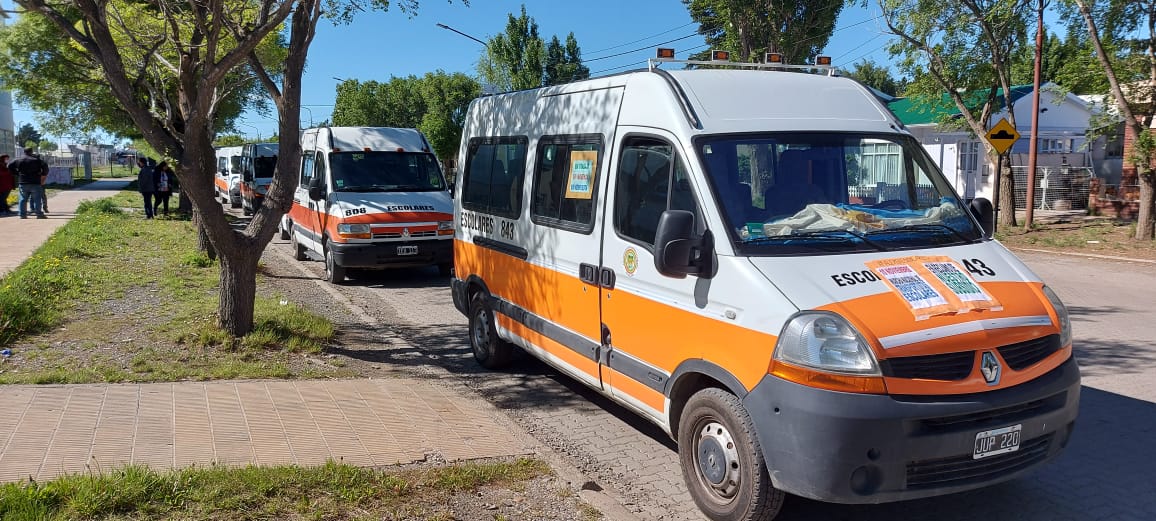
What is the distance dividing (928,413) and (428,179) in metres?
11.3

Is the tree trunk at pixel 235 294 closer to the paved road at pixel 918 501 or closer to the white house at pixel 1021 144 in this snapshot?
the paved road at pixel 918 501

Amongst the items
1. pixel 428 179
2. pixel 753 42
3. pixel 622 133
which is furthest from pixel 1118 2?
pixel 622 133

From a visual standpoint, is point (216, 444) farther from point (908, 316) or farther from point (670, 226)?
point (908, 316)

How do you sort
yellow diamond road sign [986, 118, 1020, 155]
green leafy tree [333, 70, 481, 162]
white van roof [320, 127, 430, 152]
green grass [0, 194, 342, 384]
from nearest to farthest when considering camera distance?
green grass [0, 194, 342, 384] → white van roof [320, 127, 430, 152] → yellow diamond road sign [986, 118, 1020, 155] → green leafy tree [333, 70, 481, 162]

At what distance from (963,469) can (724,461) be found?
1.15 metres

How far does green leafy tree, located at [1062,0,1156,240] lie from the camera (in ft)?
55.8

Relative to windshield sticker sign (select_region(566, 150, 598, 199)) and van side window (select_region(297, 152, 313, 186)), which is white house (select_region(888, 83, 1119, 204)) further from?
windshield sticker sign (select_region(566, 150, 598, 199))

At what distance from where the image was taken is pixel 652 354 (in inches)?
201

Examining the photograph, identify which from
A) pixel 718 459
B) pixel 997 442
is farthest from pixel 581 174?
pixel 997 442

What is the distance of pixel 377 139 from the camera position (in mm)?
14125

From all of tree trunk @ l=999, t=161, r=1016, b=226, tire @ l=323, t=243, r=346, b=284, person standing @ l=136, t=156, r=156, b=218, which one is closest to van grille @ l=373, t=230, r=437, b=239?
tire @ l=323, t=243, r=346, b=284

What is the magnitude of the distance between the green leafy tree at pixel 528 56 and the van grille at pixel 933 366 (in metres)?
39.6

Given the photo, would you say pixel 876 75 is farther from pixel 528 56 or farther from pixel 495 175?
pixel 495 175

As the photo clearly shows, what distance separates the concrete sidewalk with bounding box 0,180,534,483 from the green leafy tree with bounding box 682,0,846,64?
69.4 feet
